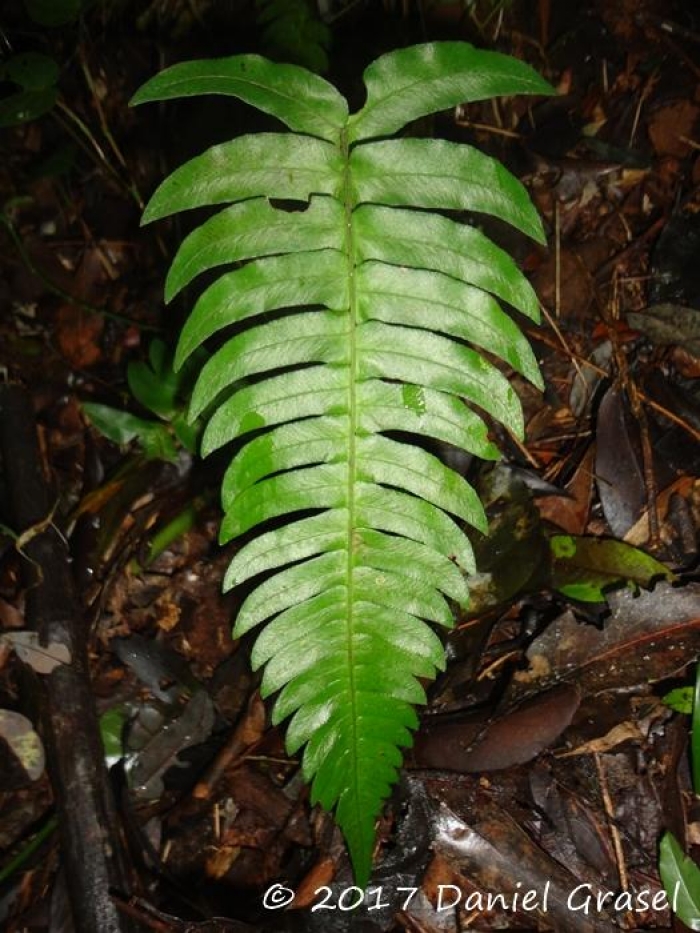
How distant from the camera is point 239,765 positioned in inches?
81.9

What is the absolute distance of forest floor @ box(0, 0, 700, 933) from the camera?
72.9 inches

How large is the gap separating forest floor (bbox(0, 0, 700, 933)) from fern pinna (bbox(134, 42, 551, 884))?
43 cm

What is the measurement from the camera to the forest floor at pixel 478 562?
6.07 feet

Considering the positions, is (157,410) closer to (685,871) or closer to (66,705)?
(66,705)

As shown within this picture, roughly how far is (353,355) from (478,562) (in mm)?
796

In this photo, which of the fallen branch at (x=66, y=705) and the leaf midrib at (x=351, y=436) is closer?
the leaf midrib at (x=351, y=436)

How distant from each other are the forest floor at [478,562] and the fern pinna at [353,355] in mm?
430

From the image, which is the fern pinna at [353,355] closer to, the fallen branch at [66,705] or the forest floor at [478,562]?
the forest floor at [478,562]

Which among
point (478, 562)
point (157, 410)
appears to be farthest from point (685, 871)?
point (157, 410)

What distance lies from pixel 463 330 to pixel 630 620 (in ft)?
3.18

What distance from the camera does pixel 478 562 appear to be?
6.52 ft

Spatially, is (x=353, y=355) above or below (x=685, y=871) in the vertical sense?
above

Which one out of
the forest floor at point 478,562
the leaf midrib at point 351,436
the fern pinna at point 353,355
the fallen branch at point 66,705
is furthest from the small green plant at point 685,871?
the fallen branch at point 66,705

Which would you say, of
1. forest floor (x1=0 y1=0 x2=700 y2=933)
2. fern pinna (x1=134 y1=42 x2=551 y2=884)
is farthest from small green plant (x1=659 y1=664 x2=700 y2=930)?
fern pinna (x1=134 y1=42 x2=551 y2=884)
